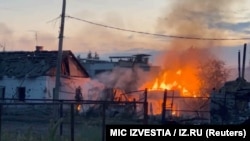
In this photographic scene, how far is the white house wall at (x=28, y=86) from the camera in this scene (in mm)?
51375

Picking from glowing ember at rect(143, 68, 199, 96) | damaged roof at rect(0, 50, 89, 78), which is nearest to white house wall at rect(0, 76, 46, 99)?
damaged roof at rect(0, 50, 89, 78)

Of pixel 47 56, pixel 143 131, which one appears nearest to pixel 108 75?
pixel 47 56

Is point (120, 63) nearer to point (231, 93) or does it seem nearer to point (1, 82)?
point (1, 82)

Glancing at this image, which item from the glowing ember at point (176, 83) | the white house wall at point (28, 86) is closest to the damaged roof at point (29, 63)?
the white house wall at point (28, 86)

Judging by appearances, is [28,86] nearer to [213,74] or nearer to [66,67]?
[66,67]

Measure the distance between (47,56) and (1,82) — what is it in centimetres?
484

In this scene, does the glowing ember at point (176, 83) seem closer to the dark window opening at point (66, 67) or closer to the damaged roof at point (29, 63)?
the damaged roof at point (29, 63)

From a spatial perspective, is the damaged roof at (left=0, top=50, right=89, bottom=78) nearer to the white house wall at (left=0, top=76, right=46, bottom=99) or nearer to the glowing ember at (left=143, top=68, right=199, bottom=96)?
the white house wall at (left=0, top=76, right=46, bottom=99)

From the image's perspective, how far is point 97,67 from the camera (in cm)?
7681

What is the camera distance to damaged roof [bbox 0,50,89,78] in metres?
52.0

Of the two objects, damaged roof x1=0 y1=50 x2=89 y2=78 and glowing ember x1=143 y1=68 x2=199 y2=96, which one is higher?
damaged roof x1=0 y1=50 x2=89 y2=78

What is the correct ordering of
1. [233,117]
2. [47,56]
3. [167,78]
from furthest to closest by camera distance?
1. [167,78]
2. [47,56]
3. [233,117]

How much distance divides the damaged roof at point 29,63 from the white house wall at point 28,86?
1.45ft

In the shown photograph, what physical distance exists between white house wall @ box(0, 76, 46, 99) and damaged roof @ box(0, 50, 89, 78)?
0.44 metres
